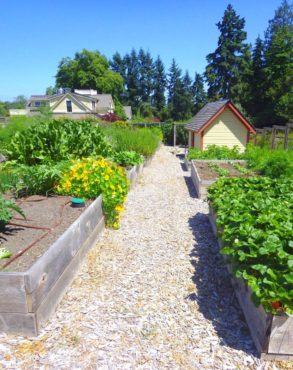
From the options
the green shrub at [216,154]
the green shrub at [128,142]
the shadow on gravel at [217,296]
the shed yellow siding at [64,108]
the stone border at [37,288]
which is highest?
the shed yellow siding at [64,108]

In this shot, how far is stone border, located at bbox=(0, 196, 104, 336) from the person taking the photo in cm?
229

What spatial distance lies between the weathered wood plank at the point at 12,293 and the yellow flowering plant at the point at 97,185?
2.40 meters

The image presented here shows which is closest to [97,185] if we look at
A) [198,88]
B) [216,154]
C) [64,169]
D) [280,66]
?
[64,169]

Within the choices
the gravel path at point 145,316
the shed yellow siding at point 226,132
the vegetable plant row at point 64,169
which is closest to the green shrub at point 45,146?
the vegetable plant row at point 64,169

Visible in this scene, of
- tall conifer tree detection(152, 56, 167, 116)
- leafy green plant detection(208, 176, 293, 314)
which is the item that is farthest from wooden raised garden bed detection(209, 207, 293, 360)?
tall conifer tree detection(152, 56, 167, 116)

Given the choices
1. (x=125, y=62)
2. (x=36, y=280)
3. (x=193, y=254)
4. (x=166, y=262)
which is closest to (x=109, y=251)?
(x=166, y=262)

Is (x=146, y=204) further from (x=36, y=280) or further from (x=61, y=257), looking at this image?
(x=36, y=280)

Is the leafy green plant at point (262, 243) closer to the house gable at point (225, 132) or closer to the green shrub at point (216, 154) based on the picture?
the green shrub at point (216, 154)

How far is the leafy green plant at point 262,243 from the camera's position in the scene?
7.25 ft

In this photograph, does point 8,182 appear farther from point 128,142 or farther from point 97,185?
point 128,142

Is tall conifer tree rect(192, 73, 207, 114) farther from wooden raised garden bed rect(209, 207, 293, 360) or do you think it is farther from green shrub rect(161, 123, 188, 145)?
wooden raised garden bed rect(209, 207, 293, 360)

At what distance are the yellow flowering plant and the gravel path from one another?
433 millimetres

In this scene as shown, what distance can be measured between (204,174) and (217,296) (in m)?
5.23

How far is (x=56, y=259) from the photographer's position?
9.20ft
